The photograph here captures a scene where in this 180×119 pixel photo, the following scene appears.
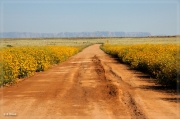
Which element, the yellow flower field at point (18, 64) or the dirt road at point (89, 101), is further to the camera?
the yellow flower field at point (18, 64)

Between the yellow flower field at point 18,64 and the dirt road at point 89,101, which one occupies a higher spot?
the yellow flower field at point 18,64

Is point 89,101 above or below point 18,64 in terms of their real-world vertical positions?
below

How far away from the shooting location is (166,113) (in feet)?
31.0

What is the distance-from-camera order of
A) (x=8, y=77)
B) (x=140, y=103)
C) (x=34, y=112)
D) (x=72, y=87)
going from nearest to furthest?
(x=34, y=112) → (x=140, y=103) → (x=72, y=87) → (x=8, y=77)

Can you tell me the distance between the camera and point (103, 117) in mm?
9000

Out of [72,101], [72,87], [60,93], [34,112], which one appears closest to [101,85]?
[72,87]

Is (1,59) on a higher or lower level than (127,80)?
higher

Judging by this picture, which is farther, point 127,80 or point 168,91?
point 127,80

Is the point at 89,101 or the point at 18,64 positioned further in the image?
the point at 18,64

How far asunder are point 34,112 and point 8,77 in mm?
6315

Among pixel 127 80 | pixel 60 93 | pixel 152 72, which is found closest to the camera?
pixel 60 93

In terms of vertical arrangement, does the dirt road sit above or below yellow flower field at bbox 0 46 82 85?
below

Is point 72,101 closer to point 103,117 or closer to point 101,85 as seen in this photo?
point 103,117

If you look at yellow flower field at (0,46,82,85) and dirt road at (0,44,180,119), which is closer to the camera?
dirt road at (0,44,180,119)
